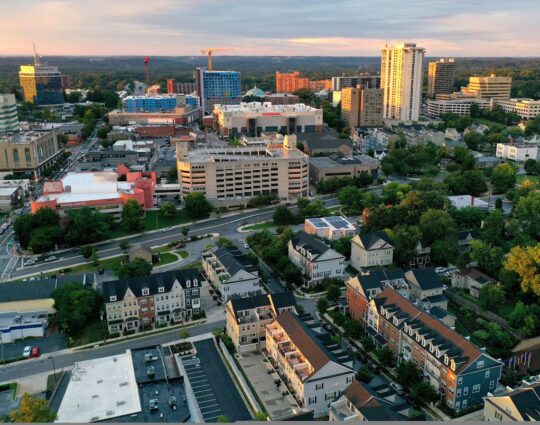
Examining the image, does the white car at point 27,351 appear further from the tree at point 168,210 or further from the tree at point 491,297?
the tree at point 491,297

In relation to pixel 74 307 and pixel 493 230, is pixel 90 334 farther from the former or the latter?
pixel 493 230

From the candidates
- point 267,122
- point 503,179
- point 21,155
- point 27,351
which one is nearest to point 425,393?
point 27,351

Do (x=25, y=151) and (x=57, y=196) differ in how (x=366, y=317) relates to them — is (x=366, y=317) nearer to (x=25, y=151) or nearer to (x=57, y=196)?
(x=57, y=196)

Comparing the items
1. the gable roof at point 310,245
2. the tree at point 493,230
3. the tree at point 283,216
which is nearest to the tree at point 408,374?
the gable roof at point 310,245

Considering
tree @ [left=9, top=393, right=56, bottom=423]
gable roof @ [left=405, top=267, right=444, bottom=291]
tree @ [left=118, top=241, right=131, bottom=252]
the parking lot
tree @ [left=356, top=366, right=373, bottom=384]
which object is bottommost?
the parking lot

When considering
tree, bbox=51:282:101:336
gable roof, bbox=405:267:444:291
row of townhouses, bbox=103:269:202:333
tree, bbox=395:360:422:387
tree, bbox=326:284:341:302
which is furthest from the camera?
tree, bbox=326:284:341:302

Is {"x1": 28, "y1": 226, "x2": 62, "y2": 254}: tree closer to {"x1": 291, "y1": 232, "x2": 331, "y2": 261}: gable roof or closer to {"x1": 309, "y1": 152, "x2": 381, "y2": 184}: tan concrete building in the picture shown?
{"x1": 291, "y1": 232, "x2": 331, "y2": 261}: gable roof

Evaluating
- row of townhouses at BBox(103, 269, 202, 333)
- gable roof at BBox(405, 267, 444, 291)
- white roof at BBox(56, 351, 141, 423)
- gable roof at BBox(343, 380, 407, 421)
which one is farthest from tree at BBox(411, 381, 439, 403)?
row of townhouses at BBox(103, 269, 202, 333)
